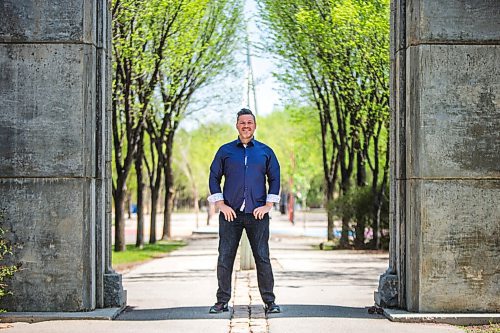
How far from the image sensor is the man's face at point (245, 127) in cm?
991

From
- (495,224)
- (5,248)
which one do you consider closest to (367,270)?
(495,224)

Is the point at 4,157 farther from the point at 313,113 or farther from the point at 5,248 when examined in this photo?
the point at 313,113

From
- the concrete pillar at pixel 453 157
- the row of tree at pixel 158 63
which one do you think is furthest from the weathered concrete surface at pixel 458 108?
the row of tree at pixel 158 63

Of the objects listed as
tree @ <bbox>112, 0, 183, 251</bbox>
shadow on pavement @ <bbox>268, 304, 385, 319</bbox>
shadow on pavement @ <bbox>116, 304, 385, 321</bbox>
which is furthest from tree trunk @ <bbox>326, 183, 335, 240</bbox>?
shadow on pavement @ <bbox>116, 304, 385, 321</bbox>

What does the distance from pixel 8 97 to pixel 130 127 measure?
18469 millimetres

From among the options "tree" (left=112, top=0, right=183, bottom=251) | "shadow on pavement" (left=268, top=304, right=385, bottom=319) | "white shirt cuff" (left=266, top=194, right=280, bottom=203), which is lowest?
"shadow on pavement" (left=268, top=304, right=385, bottom=319)

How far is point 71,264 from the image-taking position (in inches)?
396

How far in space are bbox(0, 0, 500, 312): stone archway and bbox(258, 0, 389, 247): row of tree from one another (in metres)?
13.5

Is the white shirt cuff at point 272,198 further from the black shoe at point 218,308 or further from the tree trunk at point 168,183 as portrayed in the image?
the tree trunk at point 168,183

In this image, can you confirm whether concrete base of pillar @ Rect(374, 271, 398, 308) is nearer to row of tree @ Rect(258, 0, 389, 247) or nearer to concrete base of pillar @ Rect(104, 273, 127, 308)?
concrete base of pillar @ Rect(104, 273, 127, 308)

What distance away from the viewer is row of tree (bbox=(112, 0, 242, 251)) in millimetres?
25109

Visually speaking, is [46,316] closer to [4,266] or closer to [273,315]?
[4,266]

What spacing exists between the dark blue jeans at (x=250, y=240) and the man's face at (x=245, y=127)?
2.60 feet

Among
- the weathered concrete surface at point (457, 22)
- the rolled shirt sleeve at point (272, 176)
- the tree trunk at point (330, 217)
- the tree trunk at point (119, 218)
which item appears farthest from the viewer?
the tree trunk at point (330, 217)
